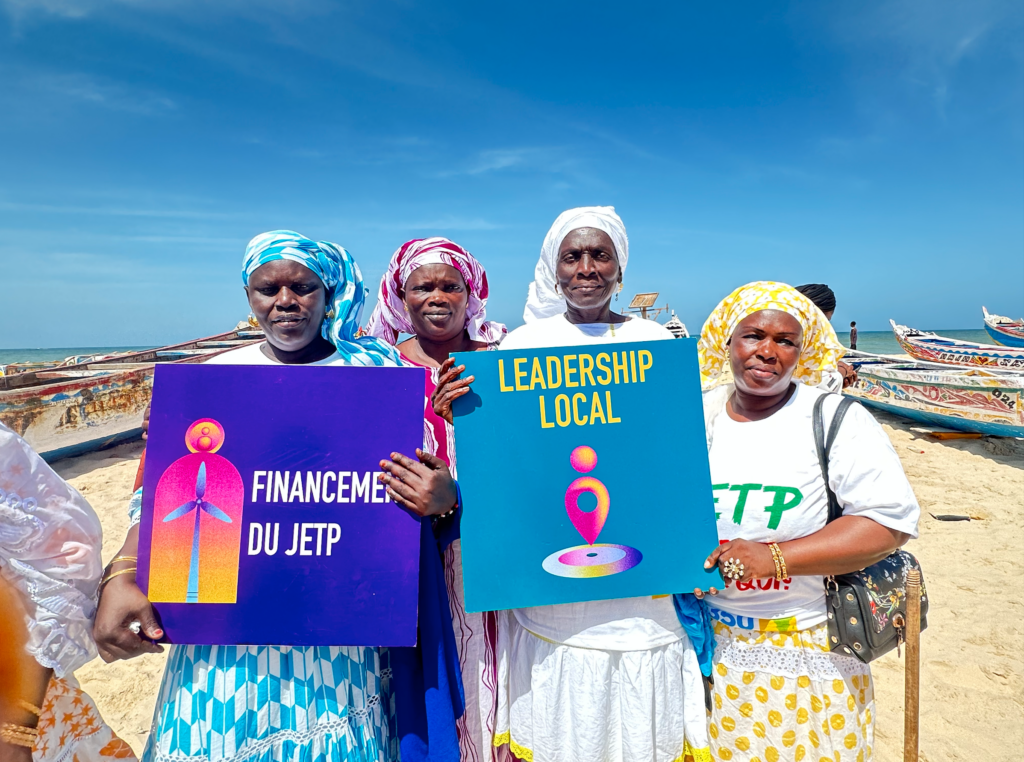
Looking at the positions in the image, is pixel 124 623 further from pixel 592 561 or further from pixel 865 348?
pixel 865 348

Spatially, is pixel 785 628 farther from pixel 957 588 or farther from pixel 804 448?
pixel 957 588

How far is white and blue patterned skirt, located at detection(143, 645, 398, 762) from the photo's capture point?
1.59m

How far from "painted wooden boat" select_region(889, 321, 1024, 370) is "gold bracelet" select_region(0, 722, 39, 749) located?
15986mm

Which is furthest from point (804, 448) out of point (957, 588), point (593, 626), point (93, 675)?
point (93, 675)

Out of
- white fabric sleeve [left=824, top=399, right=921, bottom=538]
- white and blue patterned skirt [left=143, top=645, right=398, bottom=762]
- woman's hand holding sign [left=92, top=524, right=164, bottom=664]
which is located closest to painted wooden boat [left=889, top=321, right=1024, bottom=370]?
white fabric sleeve [left=824, top=399, right=921, bottom=538]

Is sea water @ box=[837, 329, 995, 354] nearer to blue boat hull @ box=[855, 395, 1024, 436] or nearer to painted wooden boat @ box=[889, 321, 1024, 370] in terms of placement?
painted wooden boat @ box=[889, 321, 1024, 370]

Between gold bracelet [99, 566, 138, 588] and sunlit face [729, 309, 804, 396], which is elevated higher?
sunlit face [729, 309, 804, 396]

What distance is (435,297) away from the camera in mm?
2463

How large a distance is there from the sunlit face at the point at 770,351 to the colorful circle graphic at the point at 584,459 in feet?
2.07

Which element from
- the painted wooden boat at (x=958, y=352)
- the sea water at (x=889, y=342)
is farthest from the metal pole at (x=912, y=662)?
the sea water at (x=889, y=342)

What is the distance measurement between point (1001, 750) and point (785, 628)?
2.43m

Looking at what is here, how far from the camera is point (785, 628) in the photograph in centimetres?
182

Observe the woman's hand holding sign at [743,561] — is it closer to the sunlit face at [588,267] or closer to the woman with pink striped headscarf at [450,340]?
the woman with pink striped headscarf at [450,340]

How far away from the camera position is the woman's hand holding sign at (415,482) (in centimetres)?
170
